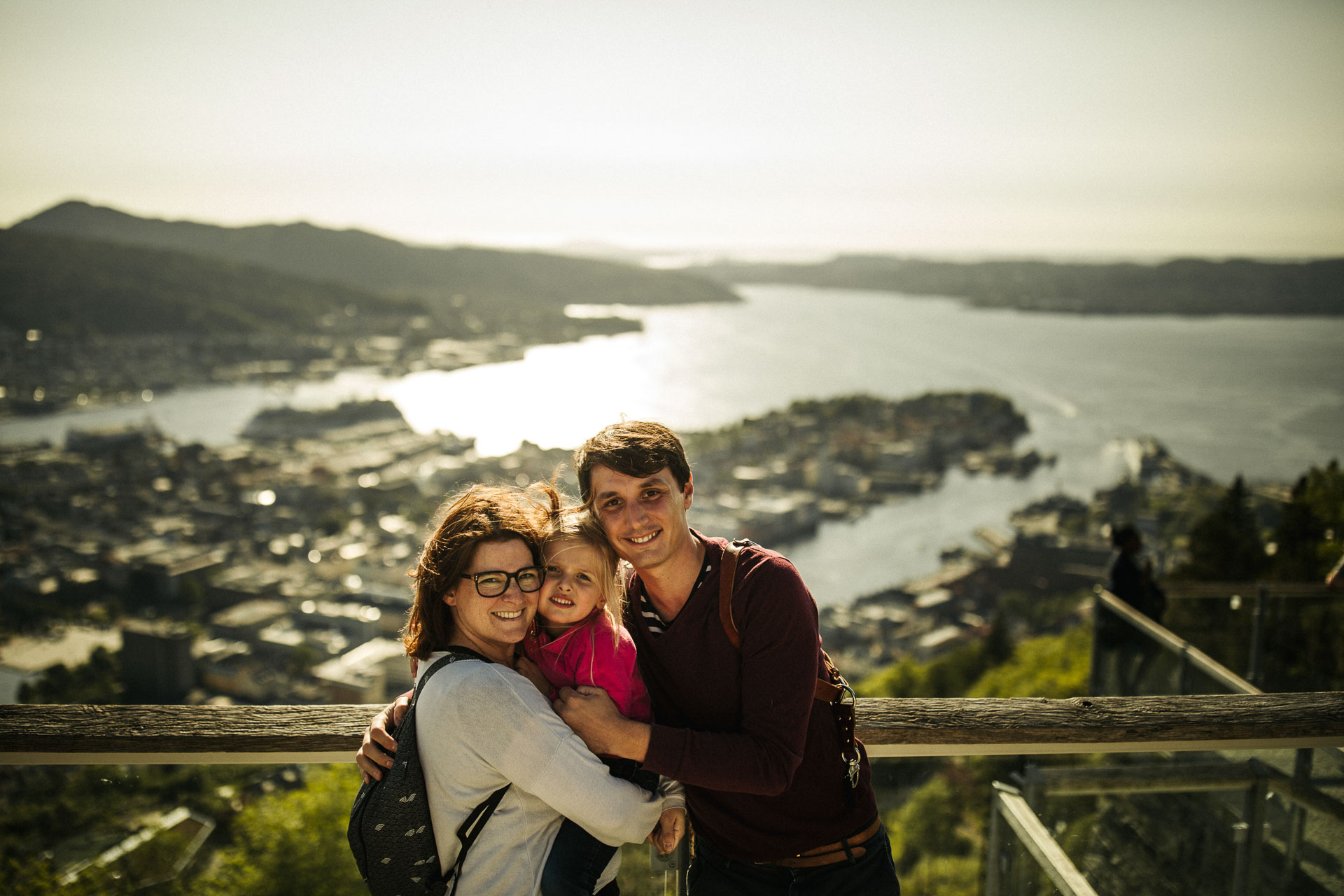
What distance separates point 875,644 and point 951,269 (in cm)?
5272

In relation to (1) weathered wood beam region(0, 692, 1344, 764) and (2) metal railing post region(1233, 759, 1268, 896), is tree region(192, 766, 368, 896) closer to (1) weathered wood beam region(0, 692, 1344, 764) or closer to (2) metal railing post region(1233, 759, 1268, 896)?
(1) weathered wood beam region(0, 692, 1344, 764)

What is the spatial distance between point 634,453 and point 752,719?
1.19 feet

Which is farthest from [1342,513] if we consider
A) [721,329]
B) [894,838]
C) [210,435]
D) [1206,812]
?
[721,329]

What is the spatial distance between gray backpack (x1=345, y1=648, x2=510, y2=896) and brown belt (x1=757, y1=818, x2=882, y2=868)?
1.36ft

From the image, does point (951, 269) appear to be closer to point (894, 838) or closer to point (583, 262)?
point (583, 262)

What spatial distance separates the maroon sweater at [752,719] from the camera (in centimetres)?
98

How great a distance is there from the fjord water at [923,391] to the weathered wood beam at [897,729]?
1682cm

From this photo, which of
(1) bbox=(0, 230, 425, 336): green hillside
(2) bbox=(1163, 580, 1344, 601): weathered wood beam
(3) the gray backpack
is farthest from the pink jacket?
(1) bbox=(0, 230, 425, 336): green hillside

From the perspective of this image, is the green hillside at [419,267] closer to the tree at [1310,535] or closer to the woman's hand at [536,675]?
the tree at [1310,535]

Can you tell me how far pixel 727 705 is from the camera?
1037 millimetres

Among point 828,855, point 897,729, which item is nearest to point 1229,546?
point 897,729

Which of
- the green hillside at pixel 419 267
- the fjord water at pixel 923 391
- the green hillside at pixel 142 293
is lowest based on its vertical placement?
the fjord water at pixel 923 391

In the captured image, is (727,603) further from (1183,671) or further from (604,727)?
(1183,671)

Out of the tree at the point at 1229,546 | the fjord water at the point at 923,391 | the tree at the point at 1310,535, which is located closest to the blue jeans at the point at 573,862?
the tree at the point at 1310,535
